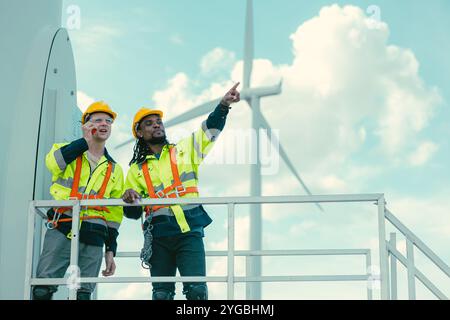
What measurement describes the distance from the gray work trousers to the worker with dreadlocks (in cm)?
44

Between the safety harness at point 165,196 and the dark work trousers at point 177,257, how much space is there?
2.1 inches

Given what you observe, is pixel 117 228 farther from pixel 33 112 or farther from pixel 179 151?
pixel 33 112

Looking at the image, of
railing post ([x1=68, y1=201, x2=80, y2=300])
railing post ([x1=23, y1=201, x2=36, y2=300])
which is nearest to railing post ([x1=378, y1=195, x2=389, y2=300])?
railing post ([x1=68, y1=201, x2=80, y2=300])

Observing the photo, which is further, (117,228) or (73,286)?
(117,228)

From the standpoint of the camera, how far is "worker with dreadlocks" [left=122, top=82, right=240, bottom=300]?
283 inches

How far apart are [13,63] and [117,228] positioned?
206cm

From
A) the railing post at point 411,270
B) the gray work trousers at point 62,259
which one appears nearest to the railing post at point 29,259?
the gray work trousers at point 62,259

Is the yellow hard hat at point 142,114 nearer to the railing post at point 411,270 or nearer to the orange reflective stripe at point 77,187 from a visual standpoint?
the orange reflective stripe at point 77,187

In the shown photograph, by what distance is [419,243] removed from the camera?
6930mm

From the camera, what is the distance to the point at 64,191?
7531 mm

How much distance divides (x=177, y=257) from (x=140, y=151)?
3.68 feet
